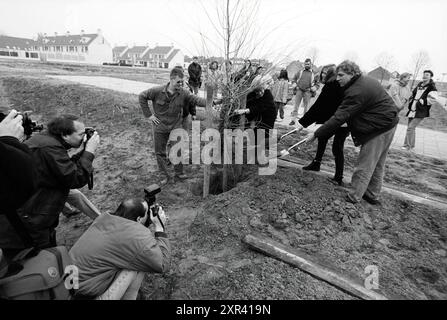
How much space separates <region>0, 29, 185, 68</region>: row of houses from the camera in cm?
5834

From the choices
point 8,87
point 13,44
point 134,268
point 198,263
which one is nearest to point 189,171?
point 198,263

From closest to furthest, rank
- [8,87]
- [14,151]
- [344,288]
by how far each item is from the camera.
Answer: [14,151], [344,288], [8,87]

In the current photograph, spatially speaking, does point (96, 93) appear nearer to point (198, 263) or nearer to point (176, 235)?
point (176, 235)

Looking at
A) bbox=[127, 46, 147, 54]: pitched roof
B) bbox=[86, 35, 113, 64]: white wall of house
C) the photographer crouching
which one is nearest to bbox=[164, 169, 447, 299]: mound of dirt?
the photographer crouching

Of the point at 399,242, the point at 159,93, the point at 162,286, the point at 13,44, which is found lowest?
the point at 162,286

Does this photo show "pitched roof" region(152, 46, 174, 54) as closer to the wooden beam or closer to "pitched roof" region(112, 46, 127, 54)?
"pitched roof" region(112, 46, 127, 54)

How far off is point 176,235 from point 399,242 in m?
2.77

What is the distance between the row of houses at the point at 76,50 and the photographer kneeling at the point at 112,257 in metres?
58.3

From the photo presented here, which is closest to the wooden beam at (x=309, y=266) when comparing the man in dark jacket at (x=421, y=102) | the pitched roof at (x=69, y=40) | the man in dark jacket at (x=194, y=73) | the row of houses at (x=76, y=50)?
the man in dark jacket at (x=421, y=102)

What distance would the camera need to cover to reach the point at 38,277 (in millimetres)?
1841

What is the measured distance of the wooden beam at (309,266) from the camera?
96.1 inches

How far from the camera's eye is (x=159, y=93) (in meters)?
4.49

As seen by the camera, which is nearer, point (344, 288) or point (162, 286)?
point (344, 288)

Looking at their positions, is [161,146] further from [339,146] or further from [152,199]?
[339,146]
